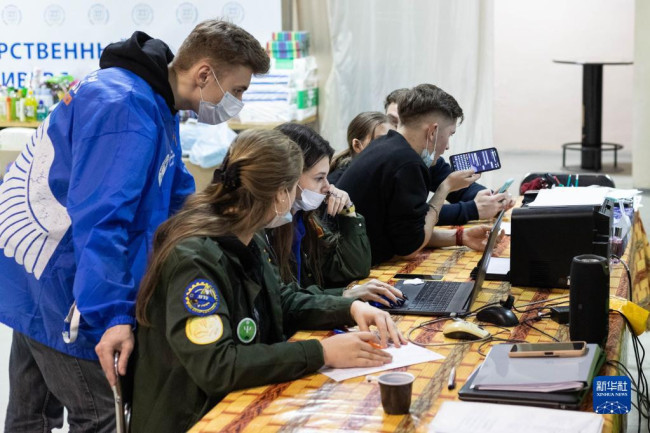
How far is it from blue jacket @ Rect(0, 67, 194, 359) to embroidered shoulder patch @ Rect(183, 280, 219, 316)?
20 centimetres

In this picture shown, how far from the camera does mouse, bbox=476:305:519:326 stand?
221 centimetres

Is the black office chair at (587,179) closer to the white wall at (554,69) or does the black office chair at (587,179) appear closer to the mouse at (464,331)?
the mouse at (464,331)

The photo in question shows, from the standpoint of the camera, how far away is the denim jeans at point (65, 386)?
6.86 ft

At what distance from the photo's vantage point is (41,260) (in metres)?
2.07

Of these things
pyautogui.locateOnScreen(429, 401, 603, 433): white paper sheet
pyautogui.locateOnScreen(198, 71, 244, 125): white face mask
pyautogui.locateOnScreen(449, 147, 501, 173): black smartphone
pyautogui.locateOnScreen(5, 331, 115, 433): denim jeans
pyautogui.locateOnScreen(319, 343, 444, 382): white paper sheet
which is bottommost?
pyautogui.locateOnScreen(5, 331, 115, 433): denim jeans

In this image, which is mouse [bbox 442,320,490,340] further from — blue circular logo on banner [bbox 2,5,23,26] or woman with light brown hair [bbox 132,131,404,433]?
blue circular logo on banner [bbox 2,5,23,26]

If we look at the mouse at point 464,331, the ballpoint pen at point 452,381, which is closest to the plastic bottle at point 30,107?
the mouse at point 464,331

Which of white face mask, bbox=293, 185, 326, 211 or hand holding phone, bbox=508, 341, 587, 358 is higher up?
white face mask, bbox=293, 185, 326, 211

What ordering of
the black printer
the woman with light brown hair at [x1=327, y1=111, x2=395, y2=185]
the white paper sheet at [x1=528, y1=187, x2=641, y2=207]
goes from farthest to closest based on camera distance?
the woman with light brown hair at [x1=327, y1=111, x2=395, y2=185], the white paper sheet at [x1=528, y1=187, x2=641, y2=207], the black printer

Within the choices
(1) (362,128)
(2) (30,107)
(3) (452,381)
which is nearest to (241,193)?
(3) (452,381)

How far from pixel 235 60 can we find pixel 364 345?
0.79 meters

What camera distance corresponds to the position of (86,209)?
6.38 feet

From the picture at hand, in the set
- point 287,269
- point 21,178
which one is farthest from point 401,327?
point 21,178

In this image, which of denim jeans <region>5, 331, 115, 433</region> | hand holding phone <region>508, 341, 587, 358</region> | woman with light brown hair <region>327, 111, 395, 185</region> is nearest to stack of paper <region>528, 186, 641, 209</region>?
woman with light brown hair <region>327, 111, 395, 185</region>
